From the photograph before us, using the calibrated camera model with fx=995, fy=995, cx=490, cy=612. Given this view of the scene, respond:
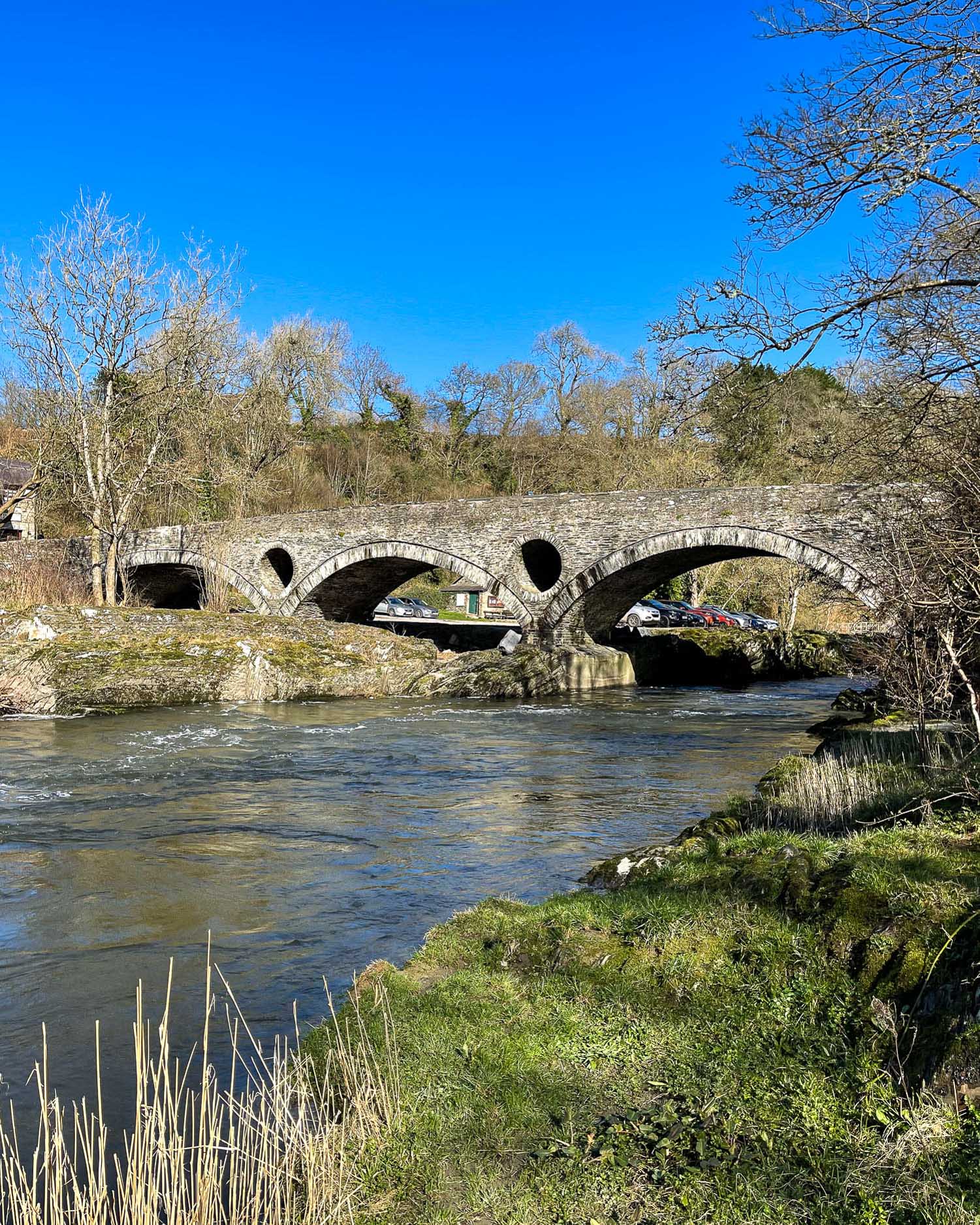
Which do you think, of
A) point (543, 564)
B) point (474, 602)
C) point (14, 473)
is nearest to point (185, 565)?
point (14, 473)

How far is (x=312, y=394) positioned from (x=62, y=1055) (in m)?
52.3

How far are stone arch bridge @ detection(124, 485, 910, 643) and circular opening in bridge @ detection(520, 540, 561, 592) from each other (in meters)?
0.04

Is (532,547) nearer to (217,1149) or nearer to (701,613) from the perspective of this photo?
(701,613)

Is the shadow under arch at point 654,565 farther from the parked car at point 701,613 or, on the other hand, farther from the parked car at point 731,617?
the parked car at point 731,617

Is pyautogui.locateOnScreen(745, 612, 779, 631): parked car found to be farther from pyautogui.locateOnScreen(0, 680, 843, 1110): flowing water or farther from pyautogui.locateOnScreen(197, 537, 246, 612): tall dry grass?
pyautogui.locateOnScreen(0, 680, 843, 1110): flowing water

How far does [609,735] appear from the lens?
15.5 m

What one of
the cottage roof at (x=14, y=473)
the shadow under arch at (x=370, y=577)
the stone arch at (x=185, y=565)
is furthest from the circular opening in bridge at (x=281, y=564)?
the cottage roof at (x=14, y=473)

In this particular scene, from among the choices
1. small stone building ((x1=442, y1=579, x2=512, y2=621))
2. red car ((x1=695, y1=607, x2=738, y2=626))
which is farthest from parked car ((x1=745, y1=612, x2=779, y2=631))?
small stone building ((x1=442, y1=579, x2=512, y2=621))

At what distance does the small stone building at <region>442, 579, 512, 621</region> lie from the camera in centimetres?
5091

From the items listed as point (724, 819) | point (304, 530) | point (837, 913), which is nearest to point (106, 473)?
point (304, 530)

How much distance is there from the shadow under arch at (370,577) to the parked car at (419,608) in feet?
Result: 33.5

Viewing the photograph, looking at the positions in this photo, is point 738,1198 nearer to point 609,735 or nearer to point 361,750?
point 361,750

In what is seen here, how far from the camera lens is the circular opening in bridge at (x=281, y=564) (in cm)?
3197

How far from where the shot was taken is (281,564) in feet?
108
